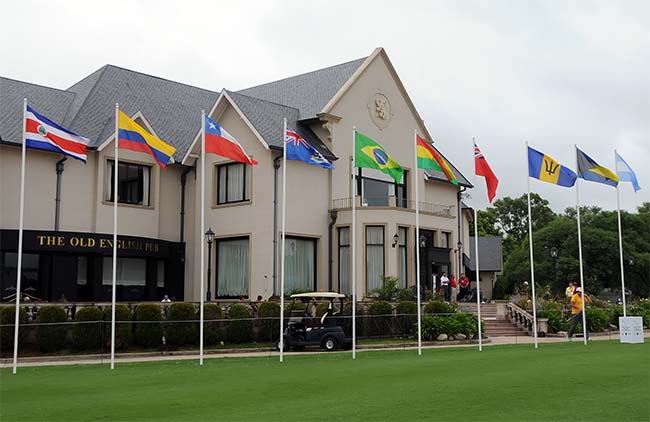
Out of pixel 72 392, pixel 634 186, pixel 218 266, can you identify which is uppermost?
pixel 634 186

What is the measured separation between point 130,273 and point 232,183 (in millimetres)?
6442

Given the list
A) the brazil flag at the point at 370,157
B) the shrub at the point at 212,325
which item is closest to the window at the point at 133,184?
the shrub at the point at 212,325

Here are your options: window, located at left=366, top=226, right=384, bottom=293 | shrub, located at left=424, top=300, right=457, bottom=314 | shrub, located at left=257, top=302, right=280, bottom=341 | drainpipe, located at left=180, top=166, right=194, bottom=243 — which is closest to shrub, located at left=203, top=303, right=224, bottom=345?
shrub, located at left=257, top=302, right=280, bottom=341

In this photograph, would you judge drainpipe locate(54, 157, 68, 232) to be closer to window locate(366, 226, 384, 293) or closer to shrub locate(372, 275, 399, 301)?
window locate(366, 226, 384, 293)

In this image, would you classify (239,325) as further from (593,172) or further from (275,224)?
(593,172)

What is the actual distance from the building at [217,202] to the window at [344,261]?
6 cm

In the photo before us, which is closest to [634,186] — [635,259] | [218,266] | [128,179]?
[218,266]

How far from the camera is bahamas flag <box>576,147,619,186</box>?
29.6m

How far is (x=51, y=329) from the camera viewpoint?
24.5 meters

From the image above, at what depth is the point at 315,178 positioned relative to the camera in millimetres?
38062

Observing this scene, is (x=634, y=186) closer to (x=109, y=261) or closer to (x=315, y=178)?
(x=315, y=178)

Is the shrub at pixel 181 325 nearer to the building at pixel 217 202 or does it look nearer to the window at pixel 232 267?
the building at pixel 217 202

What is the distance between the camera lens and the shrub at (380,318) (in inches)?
1190

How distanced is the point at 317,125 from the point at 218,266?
A: 8.71 m
